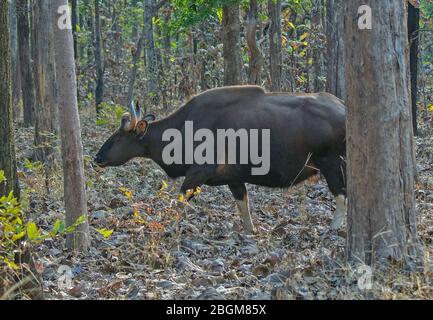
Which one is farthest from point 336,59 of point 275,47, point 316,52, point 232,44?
point 316,52

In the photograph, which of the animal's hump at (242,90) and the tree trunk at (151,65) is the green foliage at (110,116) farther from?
the animal's hump at (242,90)

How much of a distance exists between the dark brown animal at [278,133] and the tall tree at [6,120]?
11.5 ft

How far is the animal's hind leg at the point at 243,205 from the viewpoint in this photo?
10406 millimetres


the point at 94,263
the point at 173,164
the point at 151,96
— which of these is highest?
the point at 151,96

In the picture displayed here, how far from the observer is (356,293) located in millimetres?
6094

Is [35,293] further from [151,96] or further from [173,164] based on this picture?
[151,96]

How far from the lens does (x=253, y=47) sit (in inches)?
614

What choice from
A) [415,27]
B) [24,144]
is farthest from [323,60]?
[24,144]

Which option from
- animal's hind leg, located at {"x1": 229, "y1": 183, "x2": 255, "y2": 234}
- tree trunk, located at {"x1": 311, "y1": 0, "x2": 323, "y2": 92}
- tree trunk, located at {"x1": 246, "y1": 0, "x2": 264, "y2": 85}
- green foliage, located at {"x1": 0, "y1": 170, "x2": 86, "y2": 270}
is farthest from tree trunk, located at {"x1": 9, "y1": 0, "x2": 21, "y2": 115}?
green foliage, located at {"x1": 0, "y1": 170, "x2": 86, "y2": 270}

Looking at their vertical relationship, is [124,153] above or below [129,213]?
above

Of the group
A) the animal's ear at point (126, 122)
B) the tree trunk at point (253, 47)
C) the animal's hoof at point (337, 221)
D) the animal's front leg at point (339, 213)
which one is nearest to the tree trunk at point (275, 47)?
the tree trunk at point (253, 47)

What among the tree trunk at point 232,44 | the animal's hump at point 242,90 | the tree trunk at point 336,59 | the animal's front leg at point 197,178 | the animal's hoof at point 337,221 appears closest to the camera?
the animal's hoof at point 337,221

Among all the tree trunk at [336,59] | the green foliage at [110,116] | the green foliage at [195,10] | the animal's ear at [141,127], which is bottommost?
the animal's ear at [141,127]

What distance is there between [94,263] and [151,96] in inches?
562
